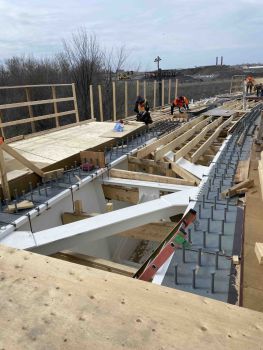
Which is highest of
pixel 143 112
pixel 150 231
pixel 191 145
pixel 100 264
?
pixel 143 112

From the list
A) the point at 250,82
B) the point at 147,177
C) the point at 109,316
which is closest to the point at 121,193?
the point at 147,177

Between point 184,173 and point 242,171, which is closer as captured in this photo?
point 242,171

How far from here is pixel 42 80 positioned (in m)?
29.4

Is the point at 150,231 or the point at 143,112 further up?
the point at 143,112

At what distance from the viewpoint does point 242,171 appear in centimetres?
582

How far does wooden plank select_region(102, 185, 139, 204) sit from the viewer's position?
6.41 meters

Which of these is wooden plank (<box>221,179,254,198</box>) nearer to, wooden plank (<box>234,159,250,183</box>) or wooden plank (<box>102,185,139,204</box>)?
wooden plank (<box>234,159,250,183</box>)

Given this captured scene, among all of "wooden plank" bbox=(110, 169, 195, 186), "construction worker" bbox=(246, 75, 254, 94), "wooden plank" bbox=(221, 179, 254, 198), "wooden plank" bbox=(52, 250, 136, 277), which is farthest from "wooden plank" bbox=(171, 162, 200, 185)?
"construction worker" bbox=(246, 75, 254, 94)

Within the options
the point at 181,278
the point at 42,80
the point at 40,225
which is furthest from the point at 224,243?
the point at 42,80

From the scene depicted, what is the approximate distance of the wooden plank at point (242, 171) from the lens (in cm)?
544

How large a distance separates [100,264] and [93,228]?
57 cm

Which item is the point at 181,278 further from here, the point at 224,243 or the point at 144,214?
the point at 144,214

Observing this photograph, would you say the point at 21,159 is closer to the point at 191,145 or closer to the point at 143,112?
the point at 191,145

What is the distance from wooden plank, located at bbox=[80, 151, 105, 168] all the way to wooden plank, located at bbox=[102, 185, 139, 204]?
52 centimetres
